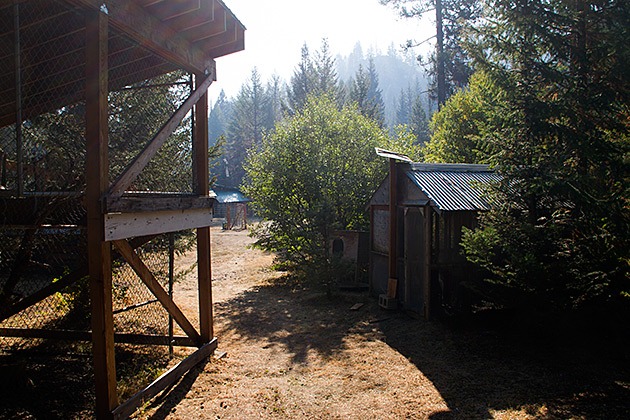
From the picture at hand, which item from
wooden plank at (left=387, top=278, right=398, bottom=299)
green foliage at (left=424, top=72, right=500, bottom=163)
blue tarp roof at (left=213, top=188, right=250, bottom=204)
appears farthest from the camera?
blue tarp roof at (left=213, top=188, right=250, bottom=204)

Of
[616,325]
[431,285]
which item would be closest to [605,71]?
[616,325]

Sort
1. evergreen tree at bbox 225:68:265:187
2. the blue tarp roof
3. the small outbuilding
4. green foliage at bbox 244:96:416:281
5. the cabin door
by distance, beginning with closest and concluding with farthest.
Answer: the cabin door, green foliage at bbox 244:96:416:281, the small outbuilding, the blue tarp roof, evergreen tree at bbox 225:68:265:187

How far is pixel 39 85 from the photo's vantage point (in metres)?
5.57

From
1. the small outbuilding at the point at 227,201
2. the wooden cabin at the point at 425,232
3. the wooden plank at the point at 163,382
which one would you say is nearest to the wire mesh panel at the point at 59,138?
the wooden plank at the point at 163,382

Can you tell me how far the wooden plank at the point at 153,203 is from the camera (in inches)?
152

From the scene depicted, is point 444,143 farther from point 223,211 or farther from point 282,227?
point 223,211

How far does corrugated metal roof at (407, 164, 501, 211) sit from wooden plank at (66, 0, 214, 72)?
491cm

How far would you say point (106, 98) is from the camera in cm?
391

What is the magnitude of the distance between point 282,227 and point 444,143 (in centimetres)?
810

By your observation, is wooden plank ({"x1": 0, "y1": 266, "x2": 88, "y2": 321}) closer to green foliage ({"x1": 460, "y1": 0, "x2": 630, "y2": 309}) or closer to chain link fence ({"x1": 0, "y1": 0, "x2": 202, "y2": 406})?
chain link fence ({"x1": 0, "y1": 0, "x2": 202, "y2": 406})

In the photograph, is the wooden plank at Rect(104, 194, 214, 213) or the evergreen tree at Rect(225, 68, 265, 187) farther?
the evergreen tree at Rect(225, 68, 265, 187)

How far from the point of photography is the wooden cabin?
8.06 m

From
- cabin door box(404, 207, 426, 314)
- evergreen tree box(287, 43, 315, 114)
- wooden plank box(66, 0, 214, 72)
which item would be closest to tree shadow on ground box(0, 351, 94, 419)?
wooden plank box(66, 0, 214, 72)

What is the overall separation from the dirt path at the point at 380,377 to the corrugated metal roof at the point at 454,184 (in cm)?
243
